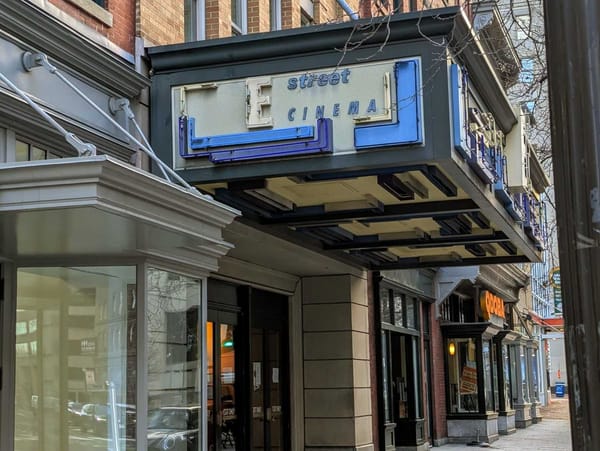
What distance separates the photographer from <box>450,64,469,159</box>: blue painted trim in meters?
8.39

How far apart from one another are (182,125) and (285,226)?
9.36 ft

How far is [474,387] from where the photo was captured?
22.9m

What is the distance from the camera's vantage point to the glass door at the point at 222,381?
41.1 feet

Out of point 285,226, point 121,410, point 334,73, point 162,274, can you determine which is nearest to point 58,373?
point 121,410

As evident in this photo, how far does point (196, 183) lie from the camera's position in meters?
9.38

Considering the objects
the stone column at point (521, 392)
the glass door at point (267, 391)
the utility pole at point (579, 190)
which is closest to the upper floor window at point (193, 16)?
the glass door at point (267, 391)

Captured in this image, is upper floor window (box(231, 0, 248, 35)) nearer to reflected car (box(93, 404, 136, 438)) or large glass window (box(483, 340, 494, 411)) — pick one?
reflected car (box(93, 404, 136, 438))

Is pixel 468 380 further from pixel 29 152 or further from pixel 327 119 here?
pixel 29 152

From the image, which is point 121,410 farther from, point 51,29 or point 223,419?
point 223,419

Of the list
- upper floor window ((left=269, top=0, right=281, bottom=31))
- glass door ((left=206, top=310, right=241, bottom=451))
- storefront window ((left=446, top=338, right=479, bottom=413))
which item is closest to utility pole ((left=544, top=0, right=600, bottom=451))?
glass door ((left=206, top=310, right=241, bottom=451))

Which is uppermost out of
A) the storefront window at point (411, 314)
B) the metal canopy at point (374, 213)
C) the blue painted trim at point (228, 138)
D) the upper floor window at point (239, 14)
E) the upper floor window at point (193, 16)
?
the upper floor window at point (239, 14)

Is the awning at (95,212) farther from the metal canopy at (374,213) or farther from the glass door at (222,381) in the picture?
the glass door at (222,381)

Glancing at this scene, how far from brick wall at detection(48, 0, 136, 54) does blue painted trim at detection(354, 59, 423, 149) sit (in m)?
2.83

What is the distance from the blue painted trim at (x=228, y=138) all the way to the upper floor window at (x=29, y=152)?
1726mm
